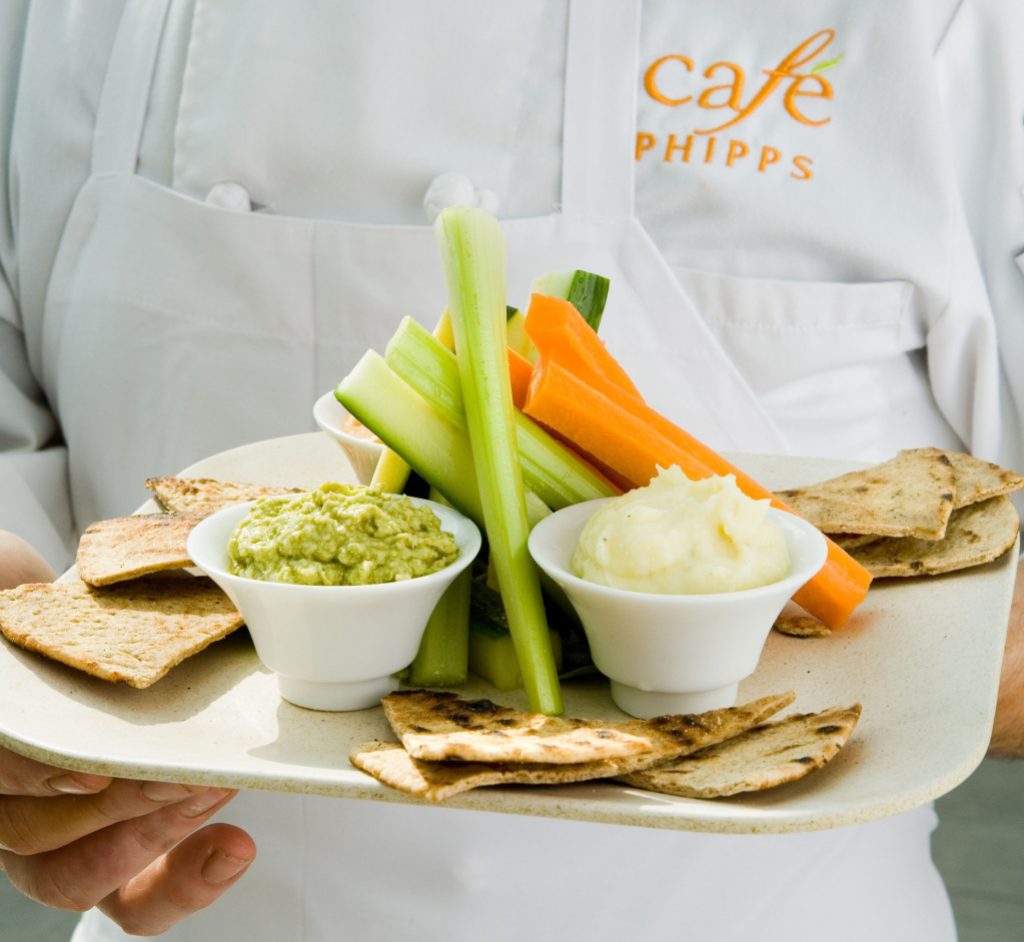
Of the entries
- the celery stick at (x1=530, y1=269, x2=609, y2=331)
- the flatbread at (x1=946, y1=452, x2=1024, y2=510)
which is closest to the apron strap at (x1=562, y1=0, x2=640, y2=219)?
the celery stick at (x1=530, y1=269, x2=609, y2=331)

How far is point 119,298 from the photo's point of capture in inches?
87.6

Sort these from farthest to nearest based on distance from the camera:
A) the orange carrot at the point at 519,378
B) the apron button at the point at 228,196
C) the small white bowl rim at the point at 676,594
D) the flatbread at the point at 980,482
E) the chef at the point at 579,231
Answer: the apron button at the point at 228,196 → the chef at the point at 579,231 → the flatbread at the point at 980,482 → the orange carrot at the point at 519,378 → the small white bowl rim at the point at 676,594

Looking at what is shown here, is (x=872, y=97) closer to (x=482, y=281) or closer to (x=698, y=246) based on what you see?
(x=698, y=246)

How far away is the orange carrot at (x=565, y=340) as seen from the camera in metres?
1.55

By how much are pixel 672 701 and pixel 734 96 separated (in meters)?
1.08

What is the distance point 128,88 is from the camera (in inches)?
87.0

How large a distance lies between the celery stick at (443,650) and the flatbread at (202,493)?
35cm

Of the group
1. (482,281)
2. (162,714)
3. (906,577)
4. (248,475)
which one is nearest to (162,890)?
(162,714)

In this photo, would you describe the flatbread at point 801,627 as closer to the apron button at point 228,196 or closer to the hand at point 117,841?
the hand at point 117,841

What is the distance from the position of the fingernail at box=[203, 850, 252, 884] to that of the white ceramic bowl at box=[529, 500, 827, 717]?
523 millimetres

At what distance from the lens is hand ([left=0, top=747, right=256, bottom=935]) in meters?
1.38

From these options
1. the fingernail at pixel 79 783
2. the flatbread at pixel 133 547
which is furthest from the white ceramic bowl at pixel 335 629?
the fingernail at pixel 79 783

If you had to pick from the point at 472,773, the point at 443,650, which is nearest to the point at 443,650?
the point at 443,650

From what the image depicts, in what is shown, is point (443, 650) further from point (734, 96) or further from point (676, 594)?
point (734, 96)
